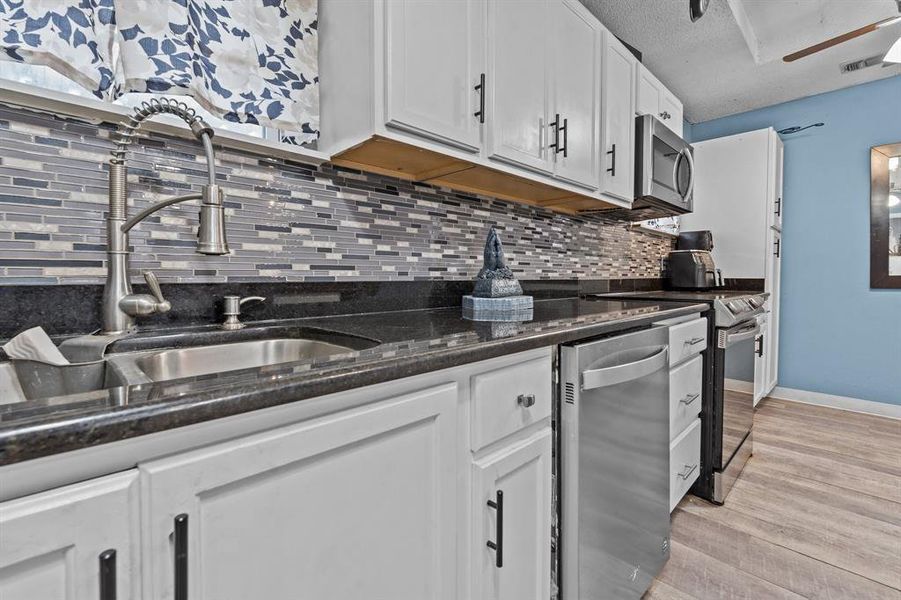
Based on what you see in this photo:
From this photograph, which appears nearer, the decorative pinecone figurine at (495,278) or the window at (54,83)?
the window at (54,83)

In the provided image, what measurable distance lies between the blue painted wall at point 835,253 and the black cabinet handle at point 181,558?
4371mm

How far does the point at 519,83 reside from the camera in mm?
1447

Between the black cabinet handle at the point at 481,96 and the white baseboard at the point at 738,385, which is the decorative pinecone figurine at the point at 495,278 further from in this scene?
the white baseboard at the point at 738,385

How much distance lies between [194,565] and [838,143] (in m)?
4.62

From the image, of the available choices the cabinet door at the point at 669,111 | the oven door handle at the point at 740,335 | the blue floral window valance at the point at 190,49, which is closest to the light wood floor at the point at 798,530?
the oven door handle at the point at 740,335

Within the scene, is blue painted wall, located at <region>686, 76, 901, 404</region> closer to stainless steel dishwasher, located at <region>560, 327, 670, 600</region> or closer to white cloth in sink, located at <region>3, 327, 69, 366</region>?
stainless steel dishwasher, located at <region>560, 327, 670, 600</region>

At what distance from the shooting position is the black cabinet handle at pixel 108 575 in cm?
41

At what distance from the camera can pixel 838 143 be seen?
323 cm

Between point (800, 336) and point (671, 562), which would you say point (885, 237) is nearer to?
point (800, 336)

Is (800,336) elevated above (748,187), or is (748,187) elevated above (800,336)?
(748,187)

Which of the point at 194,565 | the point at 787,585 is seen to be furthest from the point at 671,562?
the point at 194,565

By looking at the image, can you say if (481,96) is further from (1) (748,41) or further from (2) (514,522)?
(1) (748,41)

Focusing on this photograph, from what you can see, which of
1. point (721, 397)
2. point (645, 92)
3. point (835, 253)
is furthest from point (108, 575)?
point (835, 253)

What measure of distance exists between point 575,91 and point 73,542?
1.95m
